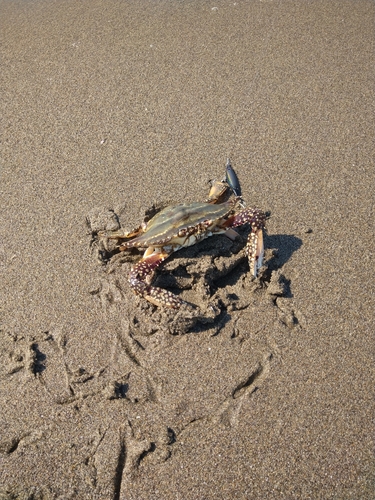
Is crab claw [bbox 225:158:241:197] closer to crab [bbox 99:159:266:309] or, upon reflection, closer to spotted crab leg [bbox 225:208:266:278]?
crab [bbox 99:159:266:309]

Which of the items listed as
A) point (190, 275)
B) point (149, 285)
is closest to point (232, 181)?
point (190, 275)

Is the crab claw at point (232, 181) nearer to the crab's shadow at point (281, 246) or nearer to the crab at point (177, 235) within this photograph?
the crab at point (177, 235)

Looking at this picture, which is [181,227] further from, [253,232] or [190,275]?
[253,232]

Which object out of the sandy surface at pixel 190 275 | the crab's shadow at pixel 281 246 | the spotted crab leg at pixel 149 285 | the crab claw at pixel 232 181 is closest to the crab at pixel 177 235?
the spotted crab leg at pixel 149 285

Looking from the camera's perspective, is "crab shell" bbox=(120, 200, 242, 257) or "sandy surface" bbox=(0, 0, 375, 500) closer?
"sandy surface" bbox=(0, 0, 375, 500)

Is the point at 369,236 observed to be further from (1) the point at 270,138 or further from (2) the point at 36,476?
(2) the point at 36,476

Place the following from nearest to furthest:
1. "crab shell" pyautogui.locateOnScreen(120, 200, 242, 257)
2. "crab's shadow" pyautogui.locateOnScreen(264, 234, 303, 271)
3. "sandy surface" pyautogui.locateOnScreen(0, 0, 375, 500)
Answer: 1. "sandy surface" pyautogui.locateOnScreen(0, 0, 375, 500)
2. "crab shell" pyautogui.locateOnScreen(120, 200, 242, 257)
3. "crab's shadow" pyautogui.locateOnScreen(264, 234, 303, 271)

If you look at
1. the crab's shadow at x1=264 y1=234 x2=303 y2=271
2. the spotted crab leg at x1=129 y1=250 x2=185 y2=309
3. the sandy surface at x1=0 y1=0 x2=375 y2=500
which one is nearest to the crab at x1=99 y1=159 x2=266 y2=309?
the spotted crab leg at x1=129 y1=250 x2=185 y2=309
